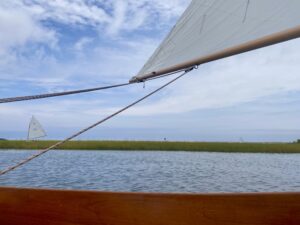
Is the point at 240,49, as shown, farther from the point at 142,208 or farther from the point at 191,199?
the point at 142,208

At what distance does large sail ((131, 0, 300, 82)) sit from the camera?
3.82 meters

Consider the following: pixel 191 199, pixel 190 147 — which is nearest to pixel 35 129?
pixel 190 147

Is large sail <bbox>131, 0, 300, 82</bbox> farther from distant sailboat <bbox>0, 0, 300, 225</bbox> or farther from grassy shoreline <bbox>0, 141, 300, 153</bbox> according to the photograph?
grassy shoreline <bbox>0, 141, 300, 153</bbox>

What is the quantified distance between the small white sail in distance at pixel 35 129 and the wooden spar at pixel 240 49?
5949 cm

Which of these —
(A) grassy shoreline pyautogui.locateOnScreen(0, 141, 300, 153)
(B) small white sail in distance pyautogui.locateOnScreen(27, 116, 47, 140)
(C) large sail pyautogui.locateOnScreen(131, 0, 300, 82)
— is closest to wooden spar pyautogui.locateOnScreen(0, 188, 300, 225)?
(C) large sail pyautogui.locateOnScreen(131, 0, 300, 82)

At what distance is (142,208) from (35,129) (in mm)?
61354

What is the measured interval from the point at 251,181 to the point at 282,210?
62.0 feet

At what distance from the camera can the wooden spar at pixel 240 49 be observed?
3.02 metres

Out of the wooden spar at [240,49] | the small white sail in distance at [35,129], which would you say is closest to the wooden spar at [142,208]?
the wooden spar at [240,49]

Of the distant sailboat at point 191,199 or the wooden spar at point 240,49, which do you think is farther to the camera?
the wooden spar at point 240,49

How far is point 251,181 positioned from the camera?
68.6 feet

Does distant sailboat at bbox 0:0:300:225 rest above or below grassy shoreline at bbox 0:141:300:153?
below

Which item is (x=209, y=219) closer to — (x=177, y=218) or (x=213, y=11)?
(x=177, y=218)

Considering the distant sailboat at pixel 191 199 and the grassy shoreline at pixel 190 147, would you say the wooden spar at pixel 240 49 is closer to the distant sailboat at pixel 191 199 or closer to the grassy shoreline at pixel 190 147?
the distant sailboat at pixel 191 199
